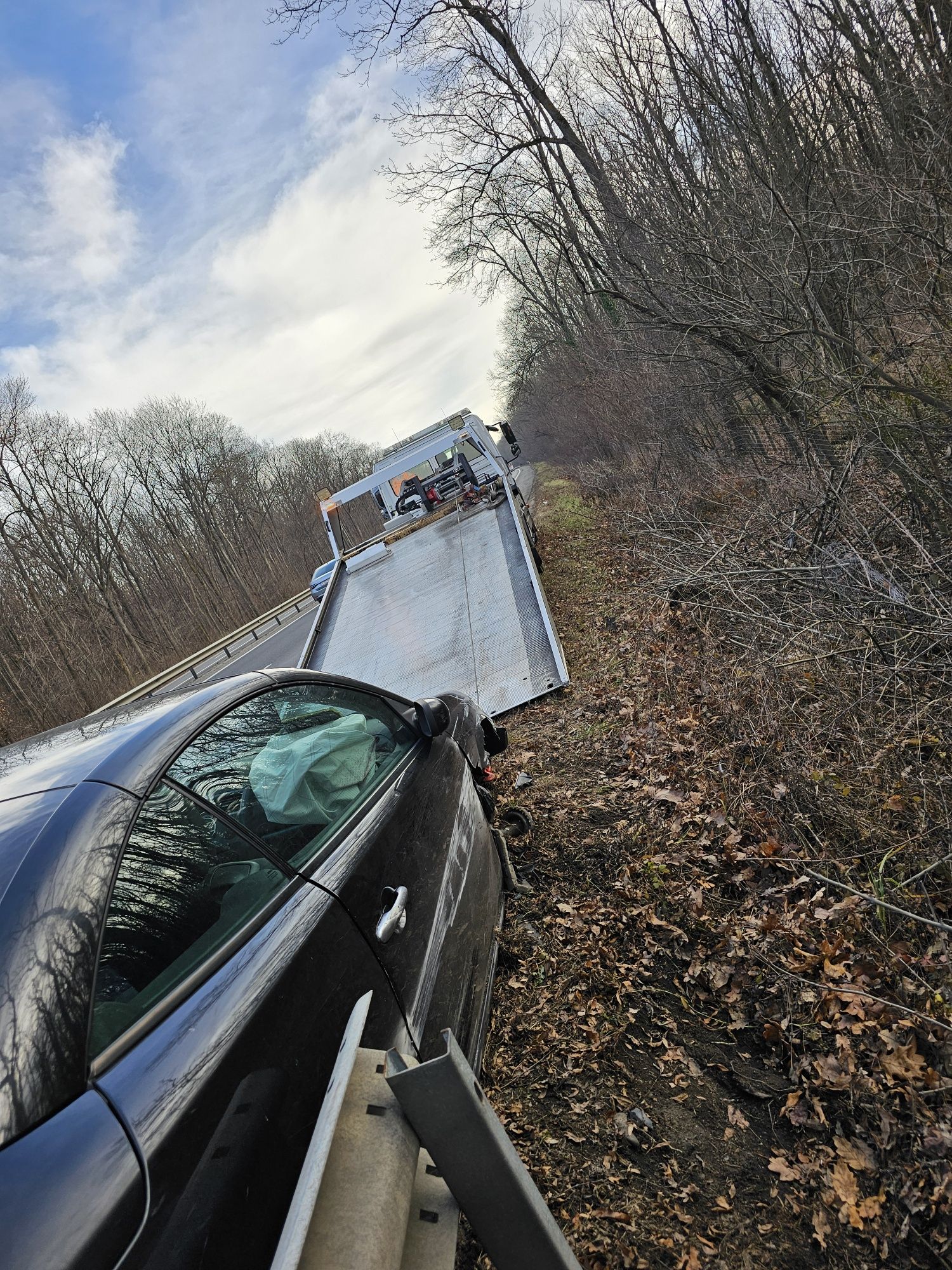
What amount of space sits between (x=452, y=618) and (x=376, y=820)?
6.08 m

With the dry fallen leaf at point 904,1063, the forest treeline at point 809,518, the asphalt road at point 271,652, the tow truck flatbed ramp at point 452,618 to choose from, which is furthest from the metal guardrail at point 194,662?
the dry fallen leaf at point 904,1063

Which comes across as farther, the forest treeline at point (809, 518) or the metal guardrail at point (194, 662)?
the metal guardrail at point (194, 662)

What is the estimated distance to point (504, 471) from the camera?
1354 cm

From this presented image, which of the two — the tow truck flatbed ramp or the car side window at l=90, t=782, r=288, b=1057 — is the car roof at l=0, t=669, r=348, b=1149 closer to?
the car side window at l=90, t=782, r=288, b=1057

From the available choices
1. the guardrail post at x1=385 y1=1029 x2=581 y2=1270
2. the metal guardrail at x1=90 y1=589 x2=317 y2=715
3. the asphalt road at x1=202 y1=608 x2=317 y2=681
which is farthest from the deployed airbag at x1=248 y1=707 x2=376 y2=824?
the asphalt road at x1=202 y1=608 x2=317 y2=681

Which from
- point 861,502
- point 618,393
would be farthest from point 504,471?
point 861,502

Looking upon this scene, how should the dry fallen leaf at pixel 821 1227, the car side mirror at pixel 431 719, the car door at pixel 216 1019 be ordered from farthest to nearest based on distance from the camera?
the car side mirror at pixel 431 719
the dry fallen leaf at pixel 821 1227
the car door at pixel 216 1019

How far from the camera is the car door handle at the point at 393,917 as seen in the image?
2197 millimetres

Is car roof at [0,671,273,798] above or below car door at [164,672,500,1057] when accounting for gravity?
above

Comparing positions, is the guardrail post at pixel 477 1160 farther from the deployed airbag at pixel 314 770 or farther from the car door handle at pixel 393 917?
the deployed airbag at pixel 314 770

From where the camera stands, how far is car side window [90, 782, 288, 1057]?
1469mm

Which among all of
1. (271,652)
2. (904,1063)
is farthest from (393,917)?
(271,652)

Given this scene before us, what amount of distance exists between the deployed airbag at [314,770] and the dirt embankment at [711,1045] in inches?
55.8

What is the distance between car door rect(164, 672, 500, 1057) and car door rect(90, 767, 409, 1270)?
0.12m
